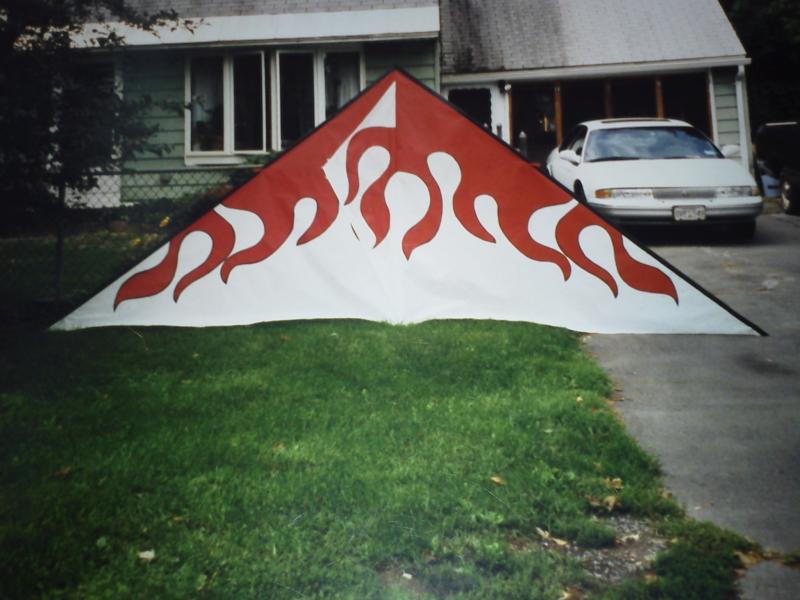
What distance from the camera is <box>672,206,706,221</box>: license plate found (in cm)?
997

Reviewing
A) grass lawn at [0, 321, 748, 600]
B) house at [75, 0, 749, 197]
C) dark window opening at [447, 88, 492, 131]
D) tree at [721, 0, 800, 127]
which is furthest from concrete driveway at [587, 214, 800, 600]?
tree at [721, 0, 800, 127]

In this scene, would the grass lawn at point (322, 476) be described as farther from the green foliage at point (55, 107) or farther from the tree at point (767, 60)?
the tree at point (767, 60)

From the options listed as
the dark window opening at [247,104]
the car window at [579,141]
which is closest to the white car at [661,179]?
the car window at [579,141]

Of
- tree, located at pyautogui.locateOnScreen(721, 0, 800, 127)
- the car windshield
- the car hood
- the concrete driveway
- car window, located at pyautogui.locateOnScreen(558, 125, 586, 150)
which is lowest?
the concrete driveway

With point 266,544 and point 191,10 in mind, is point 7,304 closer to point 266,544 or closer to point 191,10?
point 266,544

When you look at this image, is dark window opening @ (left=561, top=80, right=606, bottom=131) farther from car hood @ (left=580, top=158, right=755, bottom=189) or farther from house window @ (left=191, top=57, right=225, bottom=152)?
car hood @ (left=580, top=158, right=755, bottom=189)

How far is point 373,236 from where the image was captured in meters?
6.03

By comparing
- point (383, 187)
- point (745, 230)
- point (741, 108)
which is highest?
point (741, 108)

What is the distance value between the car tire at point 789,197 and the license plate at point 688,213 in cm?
453

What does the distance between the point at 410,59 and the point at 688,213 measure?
6.58 metres

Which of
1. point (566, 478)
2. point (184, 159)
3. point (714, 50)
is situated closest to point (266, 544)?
point (566, 478)

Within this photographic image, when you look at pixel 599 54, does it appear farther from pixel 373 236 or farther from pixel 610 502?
pixel 610 502

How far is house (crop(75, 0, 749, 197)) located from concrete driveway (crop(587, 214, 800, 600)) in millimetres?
7988

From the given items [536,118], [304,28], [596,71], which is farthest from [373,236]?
[536,118]
